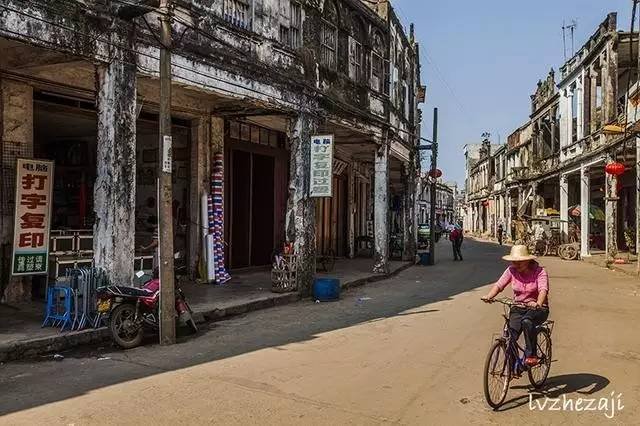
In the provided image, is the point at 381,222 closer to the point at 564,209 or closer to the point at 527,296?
the point at 527,296

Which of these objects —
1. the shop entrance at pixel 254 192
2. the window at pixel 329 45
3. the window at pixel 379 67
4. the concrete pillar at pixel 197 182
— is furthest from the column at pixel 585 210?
the concrete pillar at pixel 197 182

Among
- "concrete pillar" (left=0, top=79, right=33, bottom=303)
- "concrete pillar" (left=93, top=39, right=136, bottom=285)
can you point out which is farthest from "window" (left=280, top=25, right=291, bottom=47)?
"concrete pillar" (left=0, top=79, right=33, bottom=303)

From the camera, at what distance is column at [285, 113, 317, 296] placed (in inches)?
558

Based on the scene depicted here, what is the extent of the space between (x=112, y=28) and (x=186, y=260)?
7.19m

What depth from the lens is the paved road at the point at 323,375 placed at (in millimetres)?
5469

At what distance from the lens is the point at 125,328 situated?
8383mm

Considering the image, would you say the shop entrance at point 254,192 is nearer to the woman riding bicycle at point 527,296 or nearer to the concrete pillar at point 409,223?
the concrete pillar at point 409,223

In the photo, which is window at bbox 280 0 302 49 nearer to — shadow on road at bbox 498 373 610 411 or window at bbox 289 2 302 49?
window at bbox 289 2 302 49

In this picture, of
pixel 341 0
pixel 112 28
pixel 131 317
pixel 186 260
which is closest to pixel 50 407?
pixel 131 317

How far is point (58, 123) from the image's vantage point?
12.5 m

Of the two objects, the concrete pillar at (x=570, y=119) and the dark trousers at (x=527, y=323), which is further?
the concrete pillar at (x=570, y=119)

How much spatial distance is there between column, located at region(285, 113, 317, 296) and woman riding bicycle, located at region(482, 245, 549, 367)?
8.10 m

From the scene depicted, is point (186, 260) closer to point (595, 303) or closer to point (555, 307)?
point (555, 307)

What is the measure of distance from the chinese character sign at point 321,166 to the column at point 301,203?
0.68ft
